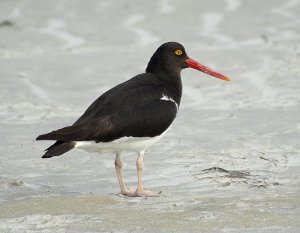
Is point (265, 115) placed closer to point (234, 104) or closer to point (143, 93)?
point (234, 104)

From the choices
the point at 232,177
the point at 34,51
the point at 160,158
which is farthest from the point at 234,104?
the point at 34,51

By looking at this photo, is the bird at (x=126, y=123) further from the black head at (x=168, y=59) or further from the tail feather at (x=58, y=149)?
the black head at (x=168, y=59)

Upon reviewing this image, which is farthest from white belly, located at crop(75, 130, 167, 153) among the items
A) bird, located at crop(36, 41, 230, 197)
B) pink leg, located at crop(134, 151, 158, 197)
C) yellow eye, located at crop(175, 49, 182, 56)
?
yellow eye, located at crop(175, 49, 182, 56)

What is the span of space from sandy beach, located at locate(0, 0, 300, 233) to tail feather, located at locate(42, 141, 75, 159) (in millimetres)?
→ 430

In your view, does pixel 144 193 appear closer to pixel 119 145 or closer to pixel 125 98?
pixel 119 145

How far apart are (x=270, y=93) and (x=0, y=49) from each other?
553 centimetres

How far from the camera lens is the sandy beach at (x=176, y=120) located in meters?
7.56

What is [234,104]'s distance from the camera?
41.1ft

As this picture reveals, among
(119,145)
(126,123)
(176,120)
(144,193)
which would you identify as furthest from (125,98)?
(176,120)

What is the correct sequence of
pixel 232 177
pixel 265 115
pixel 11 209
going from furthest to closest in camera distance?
1. pixel 265 115
2. pixel 232 177
3. pixel 11 209

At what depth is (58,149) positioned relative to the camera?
8039 mm

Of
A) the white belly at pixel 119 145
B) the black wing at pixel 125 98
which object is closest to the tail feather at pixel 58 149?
the white belly at pixel 119 145

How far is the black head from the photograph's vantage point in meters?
9.51

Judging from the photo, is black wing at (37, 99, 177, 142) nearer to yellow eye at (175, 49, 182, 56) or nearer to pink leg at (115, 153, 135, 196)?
pink leg at (115, 153, 135, 196)
